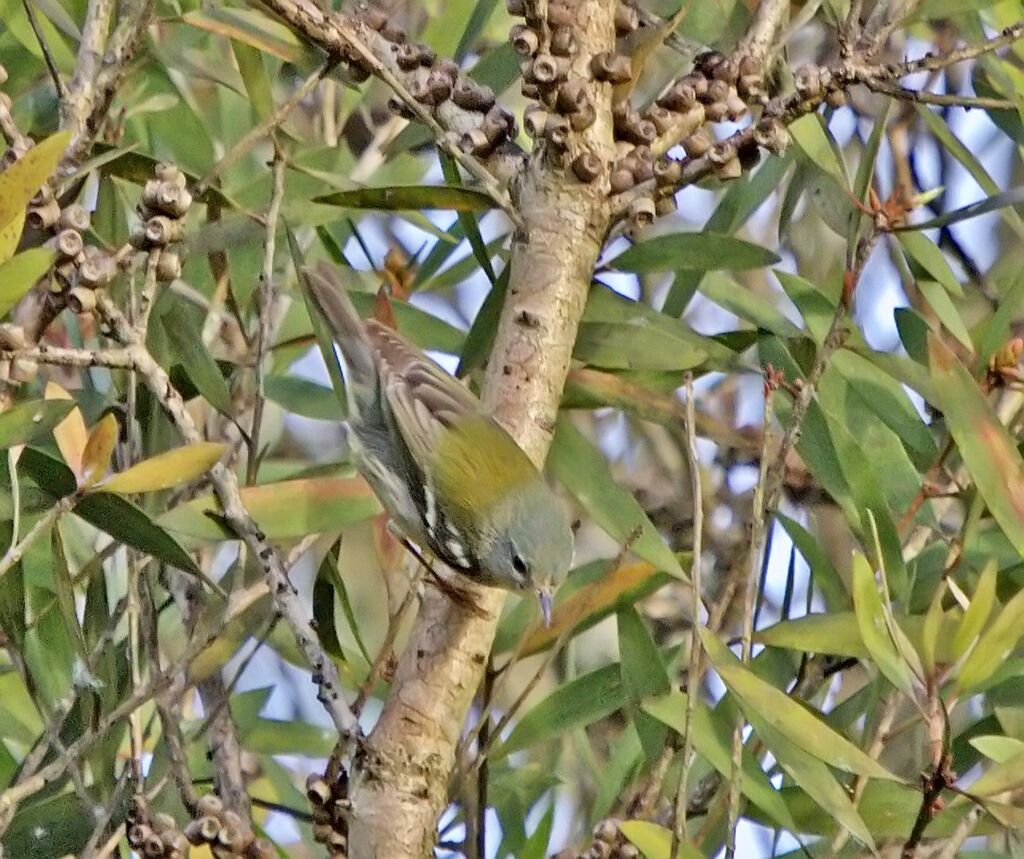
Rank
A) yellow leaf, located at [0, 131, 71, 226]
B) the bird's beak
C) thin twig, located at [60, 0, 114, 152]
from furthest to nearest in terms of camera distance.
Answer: the bird's beak
thin twig, located at [60, 0, 114, 152]
yellow leaf, located at [0, 131, 71, 226]

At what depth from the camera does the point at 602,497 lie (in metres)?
1.56

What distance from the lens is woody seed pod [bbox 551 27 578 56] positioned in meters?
1.47

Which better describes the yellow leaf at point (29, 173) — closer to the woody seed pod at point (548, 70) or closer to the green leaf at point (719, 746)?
the woody seed pod at point (548, 70)

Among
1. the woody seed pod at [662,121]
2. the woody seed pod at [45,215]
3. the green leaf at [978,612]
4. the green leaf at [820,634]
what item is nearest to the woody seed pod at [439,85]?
the woody seed pod at [662,121]

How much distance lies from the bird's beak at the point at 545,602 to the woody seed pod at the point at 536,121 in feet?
1.70

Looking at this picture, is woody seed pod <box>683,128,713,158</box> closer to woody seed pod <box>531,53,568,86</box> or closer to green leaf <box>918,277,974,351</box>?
woody seed pod <box>531,53,568,86</box>

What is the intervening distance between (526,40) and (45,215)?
1.63ft

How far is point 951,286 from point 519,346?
24.2 inches

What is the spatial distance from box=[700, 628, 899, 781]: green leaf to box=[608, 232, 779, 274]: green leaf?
1.69 ft

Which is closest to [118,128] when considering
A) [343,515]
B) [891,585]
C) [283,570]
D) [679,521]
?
[343,515]

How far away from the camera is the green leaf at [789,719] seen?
119 cm

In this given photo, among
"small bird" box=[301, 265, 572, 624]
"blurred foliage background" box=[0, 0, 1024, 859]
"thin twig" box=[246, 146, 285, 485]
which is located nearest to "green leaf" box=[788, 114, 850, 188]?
"blurred foliage background" box=[0, 0, 1024, 859]

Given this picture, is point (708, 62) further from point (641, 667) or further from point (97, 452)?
point (97, 452)

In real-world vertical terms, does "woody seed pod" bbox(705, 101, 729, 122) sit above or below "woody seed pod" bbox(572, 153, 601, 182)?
above
